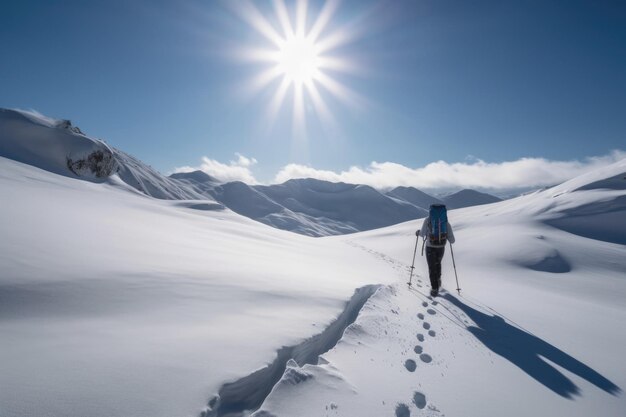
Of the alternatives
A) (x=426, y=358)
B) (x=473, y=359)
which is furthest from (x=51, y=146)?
(x=473, y=359)

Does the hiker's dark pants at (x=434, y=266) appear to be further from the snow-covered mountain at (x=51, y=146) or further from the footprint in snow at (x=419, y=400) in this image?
the snow-covered mountain at (x=51, y=146)

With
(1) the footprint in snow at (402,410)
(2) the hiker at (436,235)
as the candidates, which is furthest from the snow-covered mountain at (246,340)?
(2) the hiker at (436,235)

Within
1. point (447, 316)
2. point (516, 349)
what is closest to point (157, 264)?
point (447, 316)

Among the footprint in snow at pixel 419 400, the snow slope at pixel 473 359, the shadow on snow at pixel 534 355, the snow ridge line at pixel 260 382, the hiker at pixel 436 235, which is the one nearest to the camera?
the snow ridge line at pixel 260 382

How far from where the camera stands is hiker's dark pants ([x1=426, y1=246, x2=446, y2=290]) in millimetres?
9727

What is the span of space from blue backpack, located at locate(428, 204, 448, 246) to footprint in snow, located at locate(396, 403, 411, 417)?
7534mm

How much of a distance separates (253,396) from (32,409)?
5.84 feet

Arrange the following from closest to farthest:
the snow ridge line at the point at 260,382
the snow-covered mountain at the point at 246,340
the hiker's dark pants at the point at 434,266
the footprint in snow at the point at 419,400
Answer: the snow-covered mountain at the point at 246,340, the snow ridge line at the point at 260,382, the footprint in snow at the point at 419,400, the hiker's dark pants at the point at 434,266

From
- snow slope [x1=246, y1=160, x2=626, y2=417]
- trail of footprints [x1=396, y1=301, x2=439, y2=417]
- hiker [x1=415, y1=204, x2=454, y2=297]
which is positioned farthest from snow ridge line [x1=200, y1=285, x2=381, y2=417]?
hiker [x1=415, y1=204, x2=454, y2=297]

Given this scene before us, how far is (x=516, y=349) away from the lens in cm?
580

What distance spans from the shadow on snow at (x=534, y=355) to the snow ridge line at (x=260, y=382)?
3239 mm

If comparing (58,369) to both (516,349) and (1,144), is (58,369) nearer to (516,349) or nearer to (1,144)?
(516,349)

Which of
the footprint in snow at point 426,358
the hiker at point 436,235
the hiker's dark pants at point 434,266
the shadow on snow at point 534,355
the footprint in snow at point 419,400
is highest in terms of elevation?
the hiker at point 436,235

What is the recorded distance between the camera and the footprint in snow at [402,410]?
336 cm
